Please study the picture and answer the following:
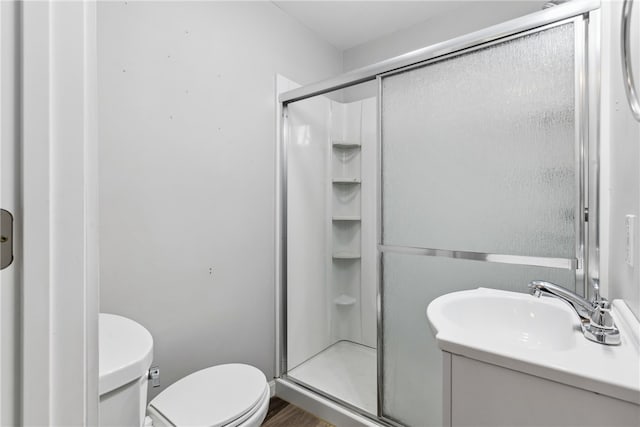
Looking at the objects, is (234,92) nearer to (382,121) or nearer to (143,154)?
(143,154)

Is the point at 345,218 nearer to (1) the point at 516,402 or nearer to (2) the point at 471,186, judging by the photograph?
(2) the point at 471,186

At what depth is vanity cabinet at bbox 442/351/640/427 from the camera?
65 centimetres

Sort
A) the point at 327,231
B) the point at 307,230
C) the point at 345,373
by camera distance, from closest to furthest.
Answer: the point at 345,373
the point at 307,230
the point at 327,231

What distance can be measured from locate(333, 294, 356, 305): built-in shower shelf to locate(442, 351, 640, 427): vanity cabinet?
1.71 m

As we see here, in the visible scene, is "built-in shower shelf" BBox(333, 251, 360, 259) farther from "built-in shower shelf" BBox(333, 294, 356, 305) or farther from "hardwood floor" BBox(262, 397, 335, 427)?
"hardwood floor" BBox(262, 397, 335, 427)

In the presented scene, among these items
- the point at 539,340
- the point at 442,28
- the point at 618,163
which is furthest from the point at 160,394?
the point at 442,28

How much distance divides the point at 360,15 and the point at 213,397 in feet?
7.90

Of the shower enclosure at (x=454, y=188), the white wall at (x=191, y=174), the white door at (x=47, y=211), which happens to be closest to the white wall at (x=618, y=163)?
the shower enclosure at (x=454, y=188)

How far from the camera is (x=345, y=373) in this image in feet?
6.91

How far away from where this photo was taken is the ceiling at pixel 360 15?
207cm

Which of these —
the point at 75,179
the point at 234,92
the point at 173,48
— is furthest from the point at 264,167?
the point at 75,179

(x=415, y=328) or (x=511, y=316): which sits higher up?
(x=511, y=316)

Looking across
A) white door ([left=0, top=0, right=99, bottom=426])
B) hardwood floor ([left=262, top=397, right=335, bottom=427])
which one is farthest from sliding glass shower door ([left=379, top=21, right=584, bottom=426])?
white door ([left=0, top=0, right=99, bottom=426])

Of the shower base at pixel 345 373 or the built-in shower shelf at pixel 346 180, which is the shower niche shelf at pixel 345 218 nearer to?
the built-in shower shelf at pixel 346 180
